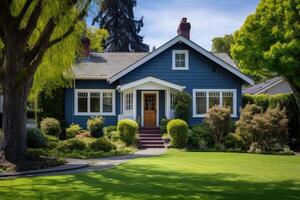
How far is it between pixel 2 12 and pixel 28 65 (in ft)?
7.01

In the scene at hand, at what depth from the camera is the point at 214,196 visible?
32.5 ft

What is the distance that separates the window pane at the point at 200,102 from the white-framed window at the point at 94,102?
5635mm

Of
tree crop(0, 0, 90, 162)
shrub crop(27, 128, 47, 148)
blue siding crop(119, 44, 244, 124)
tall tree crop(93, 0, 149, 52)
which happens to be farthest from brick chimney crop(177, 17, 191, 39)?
tree crop(0, 0, 90, 162)

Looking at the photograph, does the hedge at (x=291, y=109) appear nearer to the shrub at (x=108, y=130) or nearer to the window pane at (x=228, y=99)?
the window pane at (x=228, y=99)

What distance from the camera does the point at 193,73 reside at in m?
31.0

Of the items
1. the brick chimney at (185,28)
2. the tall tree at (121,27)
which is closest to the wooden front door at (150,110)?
the brick chimney at (185,28)

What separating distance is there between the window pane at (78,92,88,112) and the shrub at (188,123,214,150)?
8205 millimetres

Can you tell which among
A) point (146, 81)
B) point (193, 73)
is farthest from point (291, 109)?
point (146, 81)

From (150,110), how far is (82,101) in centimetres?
467

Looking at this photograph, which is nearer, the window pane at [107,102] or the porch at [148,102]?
the porch at [148,102]

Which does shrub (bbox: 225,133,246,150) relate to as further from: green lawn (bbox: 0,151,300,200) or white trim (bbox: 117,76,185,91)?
green lawn (bbox: 0,151,300,200)

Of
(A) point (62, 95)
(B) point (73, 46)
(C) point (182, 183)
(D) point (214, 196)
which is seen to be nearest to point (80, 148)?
(B) point (73, 46)

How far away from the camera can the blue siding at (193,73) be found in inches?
1219

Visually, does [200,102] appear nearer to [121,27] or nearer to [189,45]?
[189,45]
